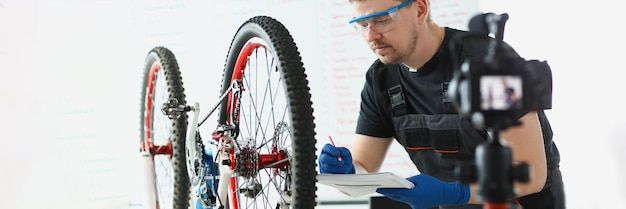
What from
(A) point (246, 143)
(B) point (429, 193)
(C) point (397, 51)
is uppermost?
(C) point (397, 51)

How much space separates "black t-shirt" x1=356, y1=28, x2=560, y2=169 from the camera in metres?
1.42

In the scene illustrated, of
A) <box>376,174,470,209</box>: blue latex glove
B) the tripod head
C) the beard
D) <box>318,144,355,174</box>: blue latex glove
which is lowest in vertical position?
<box>376,174,470,209</box>: blue latex glove

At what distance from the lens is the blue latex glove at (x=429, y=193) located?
4.19 feet

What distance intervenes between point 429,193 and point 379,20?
0.38 meters

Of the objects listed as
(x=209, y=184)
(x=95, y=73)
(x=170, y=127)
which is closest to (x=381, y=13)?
(x=209, y=184)

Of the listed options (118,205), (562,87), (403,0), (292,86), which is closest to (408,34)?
(403,0)

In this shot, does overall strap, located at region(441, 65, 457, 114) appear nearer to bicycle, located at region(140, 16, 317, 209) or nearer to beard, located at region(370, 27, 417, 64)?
beard, located at region(370, 27, 417, 64)

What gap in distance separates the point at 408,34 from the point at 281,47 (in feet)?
1.29

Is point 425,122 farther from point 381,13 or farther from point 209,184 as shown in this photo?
point 209,184

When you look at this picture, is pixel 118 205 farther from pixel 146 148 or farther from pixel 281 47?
pixel 281 47

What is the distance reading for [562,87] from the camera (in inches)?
55.4

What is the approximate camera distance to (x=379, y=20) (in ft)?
4.74

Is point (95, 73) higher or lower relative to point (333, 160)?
higher

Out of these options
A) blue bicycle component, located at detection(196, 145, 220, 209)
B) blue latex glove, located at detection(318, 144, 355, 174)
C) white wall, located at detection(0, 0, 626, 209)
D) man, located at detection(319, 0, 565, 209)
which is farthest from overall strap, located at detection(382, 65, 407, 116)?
white wall, located at detection(0, 0, 626, 209)
